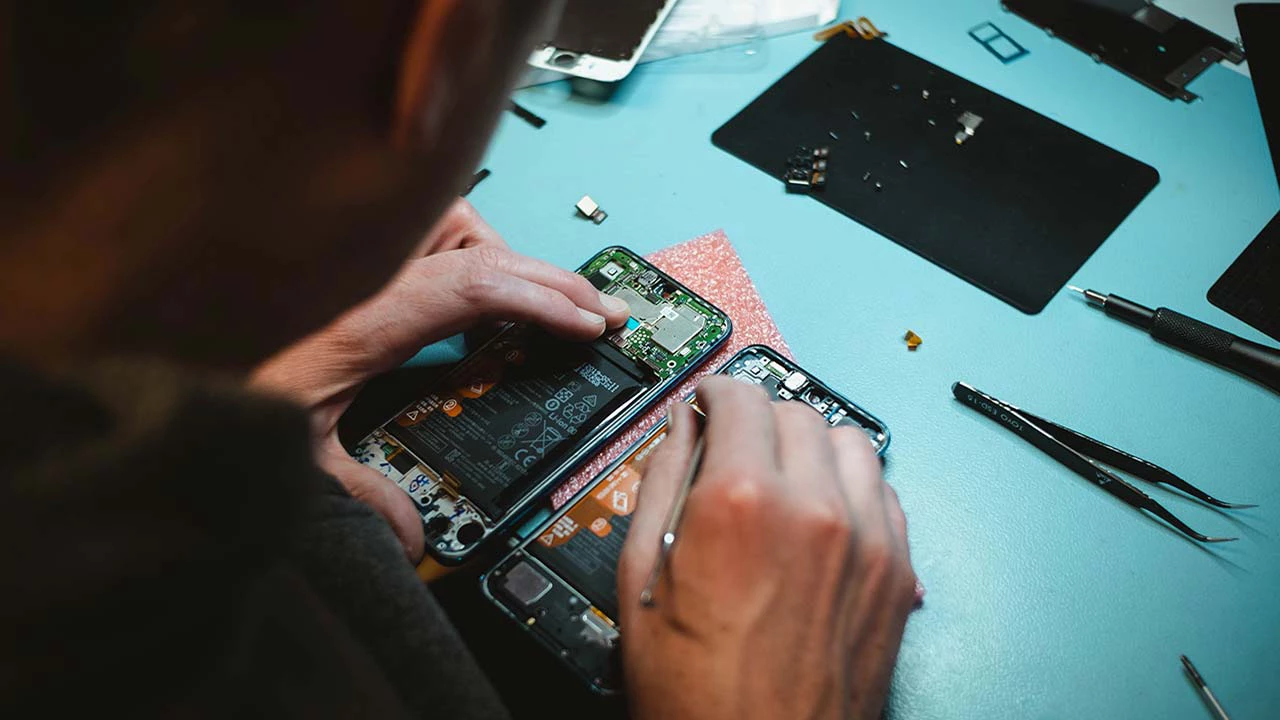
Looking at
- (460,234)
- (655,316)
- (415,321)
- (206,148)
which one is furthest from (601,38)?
(206,148)

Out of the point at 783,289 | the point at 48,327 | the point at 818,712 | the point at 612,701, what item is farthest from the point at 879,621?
the point at 48,327

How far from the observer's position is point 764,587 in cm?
85

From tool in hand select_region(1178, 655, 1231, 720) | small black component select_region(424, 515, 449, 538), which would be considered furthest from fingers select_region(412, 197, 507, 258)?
tool in hand select_region(1178, 655, 1231, 720)

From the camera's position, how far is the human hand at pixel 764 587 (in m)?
0.84

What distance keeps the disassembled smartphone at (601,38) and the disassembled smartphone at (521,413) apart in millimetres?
526

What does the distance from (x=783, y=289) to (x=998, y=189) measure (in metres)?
0.43

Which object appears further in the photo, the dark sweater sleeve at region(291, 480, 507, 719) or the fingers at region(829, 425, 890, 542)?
the fingers at region(829, 425, 890, 542)

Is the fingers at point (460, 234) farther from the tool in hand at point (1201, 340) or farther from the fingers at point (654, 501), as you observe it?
the tool in hand at point (1201, 340)

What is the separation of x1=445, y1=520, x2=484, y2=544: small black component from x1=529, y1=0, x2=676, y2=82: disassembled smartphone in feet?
2.91

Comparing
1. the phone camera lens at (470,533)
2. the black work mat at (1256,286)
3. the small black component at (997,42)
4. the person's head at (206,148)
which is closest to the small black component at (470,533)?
the phone camera lens at (470,533)

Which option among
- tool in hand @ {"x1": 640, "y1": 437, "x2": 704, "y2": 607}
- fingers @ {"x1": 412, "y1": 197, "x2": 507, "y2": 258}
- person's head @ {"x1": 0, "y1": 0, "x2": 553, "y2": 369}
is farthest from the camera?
fingers @ {"x1": 412, "y1": 197, "x2": 507, "y2": 258}

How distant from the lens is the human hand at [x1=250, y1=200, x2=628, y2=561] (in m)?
1.08

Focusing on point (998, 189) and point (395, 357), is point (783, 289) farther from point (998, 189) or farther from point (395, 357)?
point (395, 357)

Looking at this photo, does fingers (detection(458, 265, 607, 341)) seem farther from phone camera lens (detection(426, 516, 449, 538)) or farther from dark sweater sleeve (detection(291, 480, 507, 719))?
dark sweater sleeve (detection(291, 480, 507, 719))
